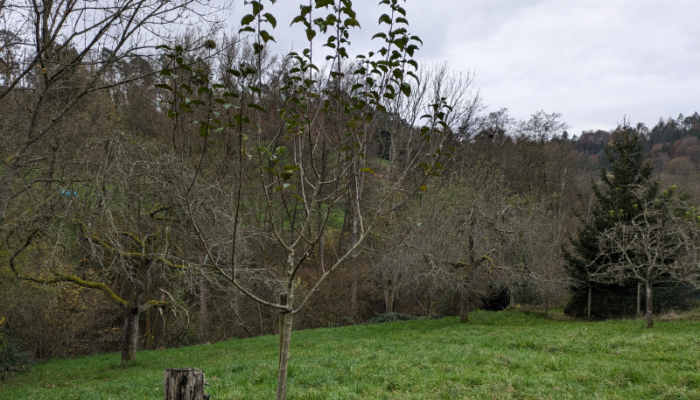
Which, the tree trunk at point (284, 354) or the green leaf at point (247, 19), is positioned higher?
the green leaf at point (247, 19)

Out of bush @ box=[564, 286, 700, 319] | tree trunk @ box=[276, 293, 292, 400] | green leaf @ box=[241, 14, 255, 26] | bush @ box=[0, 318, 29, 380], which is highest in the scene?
green leaf @ box=[241, 14, 255, 26]

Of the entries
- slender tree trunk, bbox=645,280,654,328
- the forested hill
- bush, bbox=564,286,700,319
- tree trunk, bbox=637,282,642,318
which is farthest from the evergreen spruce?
the forested hill

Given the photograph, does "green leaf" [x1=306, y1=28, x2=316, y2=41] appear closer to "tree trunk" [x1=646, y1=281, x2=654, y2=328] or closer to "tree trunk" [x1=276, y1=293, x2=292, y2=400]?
"tree trunk" [x1=276, y1=293, x2=292, y2=400]

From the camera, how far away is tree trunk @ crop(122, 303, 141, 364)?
1076 centimetres

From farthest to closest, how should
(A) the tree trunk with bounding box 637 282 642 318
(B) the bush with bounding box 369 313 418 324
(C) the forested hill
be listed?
(C) the forested hill → (B) the bush with bounding box 369 313 418 324 → (A) the tree trunk with bounding box 637 282 642 318

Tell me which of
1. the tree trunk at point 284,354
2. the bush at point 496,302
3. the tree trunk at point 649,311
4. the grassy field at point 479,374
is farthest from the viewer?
the bush at point 496,302

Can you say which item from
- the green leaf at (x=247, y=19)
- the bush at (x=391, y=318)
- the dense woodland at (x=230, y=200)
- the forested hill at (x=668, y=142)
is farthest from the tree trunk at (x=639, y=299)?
the forested hill at (x=668, y=142)

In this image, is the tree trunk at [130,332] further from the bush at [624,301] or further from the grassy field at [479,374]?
the bush at [624,301]

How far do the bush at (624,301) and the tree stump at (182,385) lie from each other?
58.0 feet

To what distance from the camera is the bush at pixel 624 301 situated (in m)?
14.6

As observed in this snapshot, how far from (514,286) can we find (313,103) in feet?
43.3

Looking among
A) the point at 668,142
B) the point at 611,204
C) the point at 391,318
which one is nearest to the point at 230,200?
the point at 391,318

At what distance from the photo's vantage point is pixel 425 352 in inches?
307

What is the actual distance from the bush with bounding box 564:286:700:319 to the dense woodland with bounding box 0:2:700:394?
0.88 m
